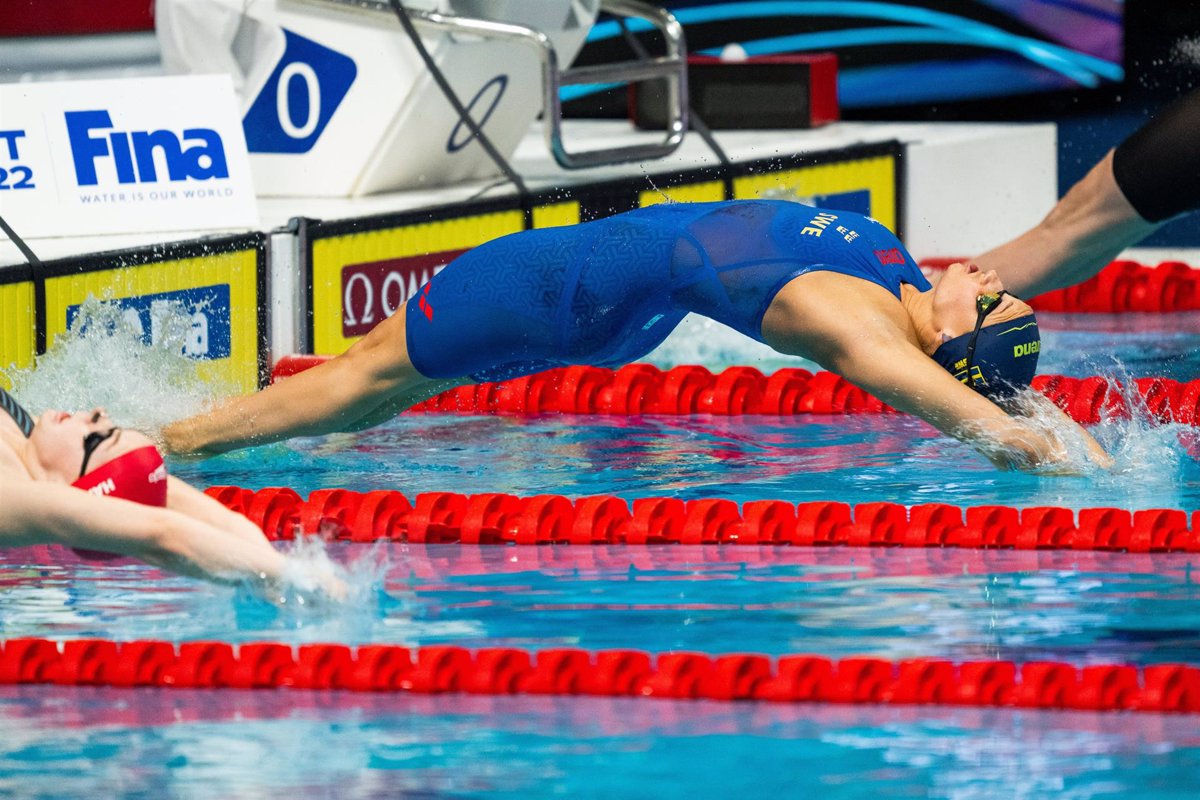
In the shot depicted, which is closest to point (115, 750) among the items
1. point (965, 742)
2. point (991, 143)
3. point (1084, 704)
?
point (965, 742)

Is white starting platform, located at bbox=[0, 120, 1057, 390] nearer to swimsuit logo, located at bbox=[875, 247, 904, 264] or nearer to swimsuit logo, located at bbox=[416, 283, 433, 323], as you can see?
swimsuit logo, located at bbox=[416, 283, 433, 323]

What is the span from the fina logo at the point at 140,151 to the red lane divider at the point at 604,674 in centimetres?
259

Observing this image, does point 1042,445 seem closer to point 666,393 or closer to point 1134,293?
point 666,393

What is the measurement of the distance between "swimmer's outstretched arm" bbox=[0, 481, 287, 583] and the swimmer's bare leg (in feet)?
3.86

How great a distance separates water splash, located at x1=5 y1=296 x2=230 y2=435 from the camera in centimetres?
514

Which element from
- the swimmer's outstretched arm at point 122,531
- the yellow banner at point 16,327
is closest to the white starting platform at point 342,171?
the yellow banner at point 16,327

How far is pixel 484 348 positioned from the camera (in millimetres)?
4363

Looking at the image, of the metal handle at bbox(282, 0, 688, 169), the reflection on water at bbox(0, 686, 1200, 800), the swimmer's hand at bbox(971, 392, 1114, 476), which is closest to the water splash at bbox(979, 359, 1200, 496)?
the swimmer's hand at bbox(971, 392, 1114, 476)

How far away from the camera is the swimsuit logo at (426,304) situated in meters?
4.33

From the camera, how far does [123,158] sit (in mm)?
5887

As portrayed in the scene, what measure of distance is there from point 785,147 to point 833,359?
3829 mm

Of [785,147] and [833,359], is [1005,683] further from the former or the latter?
[785,147]

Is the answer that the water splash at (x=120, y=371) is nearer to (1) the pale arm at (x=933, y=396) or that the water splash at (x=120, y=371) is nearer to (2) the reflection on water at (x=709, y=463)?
(2) the reflection on water at (x=709, y=463)

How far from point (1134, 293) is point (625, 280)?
3.50m
